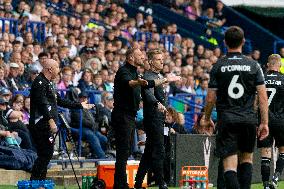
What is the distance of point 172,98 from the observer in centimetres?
2436

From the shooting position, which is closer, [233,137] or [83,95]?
[233,137]

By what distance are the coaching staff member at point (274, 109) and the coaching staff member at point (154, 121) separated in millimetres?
1675

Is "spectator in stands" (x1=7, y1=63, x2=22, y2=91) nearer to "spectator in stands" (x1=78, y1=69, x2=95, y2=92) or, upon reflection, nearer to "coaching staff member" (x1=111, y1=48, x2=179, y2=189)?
"spectator in stands" (x1=78, y1=69, x2=95, y2=92)

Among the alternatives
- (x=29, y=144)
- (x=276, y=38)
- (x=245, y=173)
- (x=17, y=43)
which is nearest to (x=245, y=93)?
(x=245, y=173)

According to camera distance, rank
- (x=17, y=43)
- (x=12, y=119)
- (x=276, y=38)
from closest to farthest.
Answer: (x=12, y=119)
(x=17, y=43)
(x=276, y=38)

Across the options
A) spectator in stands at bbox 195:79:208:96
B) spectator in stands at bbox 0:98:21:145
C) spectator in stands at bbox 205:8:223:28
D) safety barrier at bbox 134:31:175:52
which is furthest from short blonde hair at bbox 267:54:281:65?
spectator in stands at bbox 205:8:223:28

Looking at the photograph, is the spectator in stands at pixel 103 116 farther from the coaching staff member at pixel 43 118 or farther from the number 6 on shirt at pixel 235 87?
the number 6 on shirt at pixel 235 87

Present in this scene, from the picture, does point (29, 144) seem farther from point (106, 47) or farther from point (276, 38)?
point (276, 38)

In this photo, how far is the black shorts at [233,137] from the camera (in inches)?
528

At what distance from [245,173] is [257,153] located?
23.4ft

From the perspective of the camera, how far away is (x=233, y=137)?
44.1 feet

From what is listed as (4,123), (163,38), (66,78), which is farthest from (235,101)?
(163,38)

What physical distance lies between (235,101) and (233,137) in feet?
1.43

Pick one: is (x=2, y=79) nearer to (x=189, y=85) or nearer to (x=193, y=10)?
(x=189, y=85)
